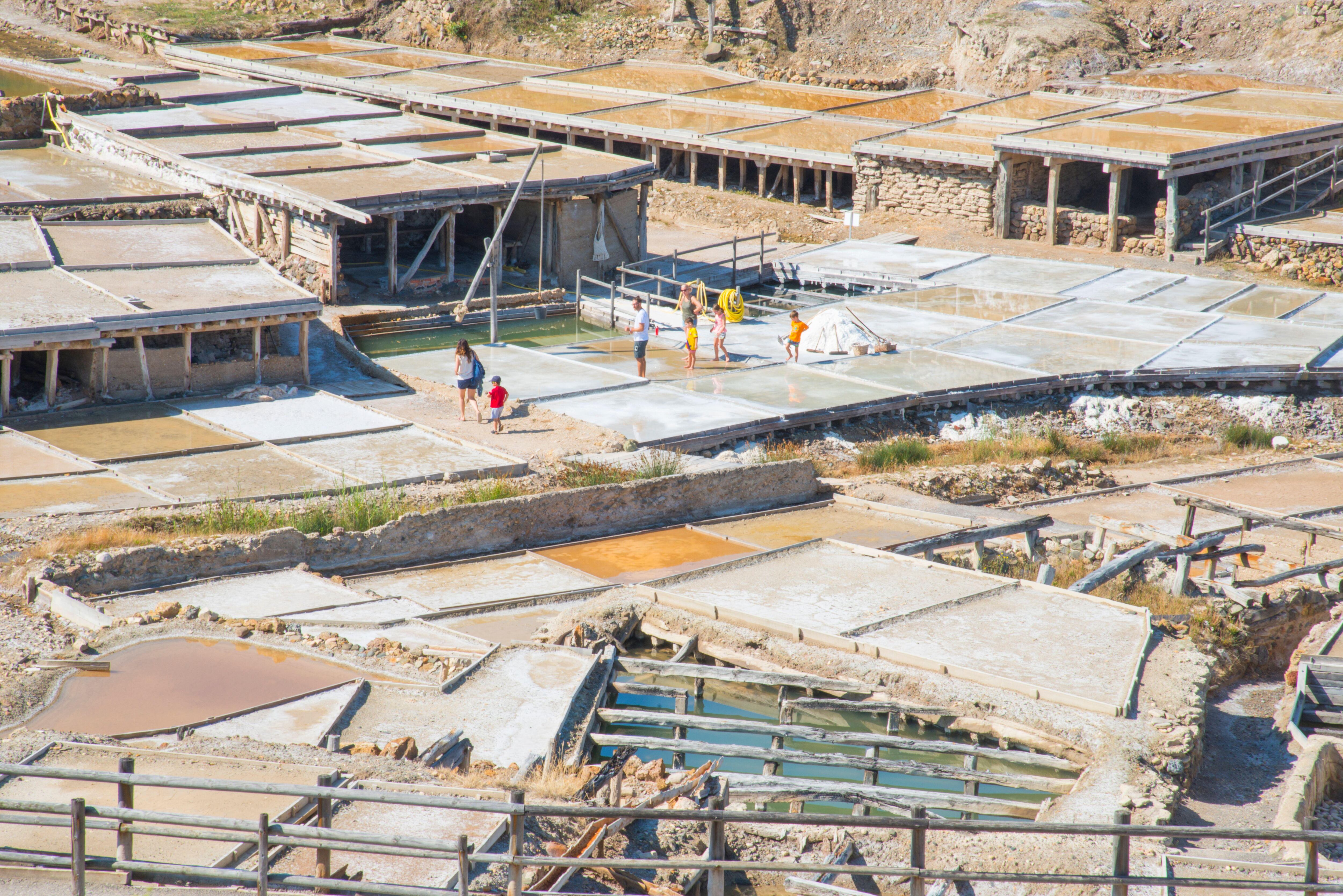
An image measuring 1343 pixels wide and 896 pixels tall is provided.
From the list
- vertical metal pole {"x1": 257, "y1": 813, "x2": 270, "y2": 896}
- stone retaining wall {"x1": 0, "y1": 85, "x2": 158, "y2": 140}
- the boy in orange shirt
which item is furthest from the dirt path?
stone retaining wall {"x1": 0, "y1": 85, "x2": 158, "y2": 140}

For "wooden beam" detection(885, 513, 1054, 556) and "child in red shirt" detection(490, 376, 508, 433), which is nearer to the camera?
"wooden beam" detection(885, 513, 1054, 556)

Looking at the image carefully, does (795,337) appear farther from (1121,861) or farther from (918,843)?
→ (918,843)

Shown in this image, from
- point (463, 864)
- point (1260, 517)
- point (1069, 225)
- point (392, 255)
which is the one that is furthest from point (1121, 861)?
point (1069, 225)

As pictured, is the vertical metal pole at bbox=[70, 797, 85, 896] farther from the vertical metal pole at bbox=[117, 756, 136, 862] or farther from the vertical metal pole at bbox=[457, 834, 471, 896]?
the vertical metal pole at bbox=[457, 834, 471, 896]

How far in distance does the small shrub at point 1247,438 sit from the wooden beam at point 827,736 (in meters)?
12.7

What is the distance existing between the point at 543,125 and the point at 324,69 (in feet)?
34.9

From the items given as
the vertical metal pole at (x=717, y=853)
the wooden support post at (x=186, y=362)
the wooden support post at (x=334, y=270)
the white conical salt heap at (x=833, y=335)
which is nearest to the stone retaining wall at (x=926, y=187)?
the white conical salt heap at (x=833, y=335)

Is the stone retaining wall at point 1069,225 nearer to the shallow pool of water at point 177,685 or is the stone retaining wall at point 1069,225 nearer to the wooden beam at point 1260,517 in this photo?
the wooden beam at point 1260,517

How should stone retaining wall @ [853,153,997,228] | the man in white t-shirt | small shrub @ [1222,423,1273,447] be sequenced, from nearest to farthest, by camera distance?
the man in white t-shirt, small shrub @ [1222,423,1273,447], stone retaining wall @ [853,153,997,228]

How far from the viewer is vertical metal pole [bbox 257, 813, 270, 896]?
22.3 feet

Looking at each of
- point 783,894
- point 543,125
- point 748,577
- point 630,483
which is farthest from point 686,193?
point 783,894

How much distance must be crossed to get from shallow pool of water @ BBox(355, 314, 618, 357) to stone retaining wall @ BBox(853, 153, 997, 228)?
10228 mm

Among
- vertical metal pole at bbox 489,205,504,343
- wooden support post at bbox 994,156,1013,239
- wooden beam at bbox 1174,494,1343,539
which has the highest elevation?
wooden support post at bbox 994,156,1013,239

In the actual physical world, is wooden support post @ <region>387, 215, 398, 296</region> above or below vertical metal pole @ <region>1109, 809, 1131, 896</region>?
above
